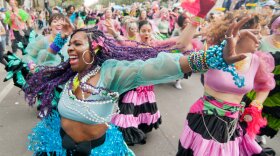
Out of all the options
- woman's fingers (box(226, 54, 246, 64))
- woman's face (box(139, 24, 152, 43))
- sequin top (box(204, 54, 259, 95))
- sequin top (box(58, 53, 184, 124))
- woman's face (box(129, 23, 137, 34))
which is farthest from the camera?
woman's face (box(129, 23, 137, 34))

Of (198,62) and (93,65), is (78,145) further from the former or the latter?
(198,62)

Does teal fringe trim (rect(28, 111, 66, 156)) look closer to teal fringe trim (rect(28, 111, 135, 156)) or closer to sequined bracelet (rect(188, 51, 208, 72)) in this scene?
teal fringe trim (rect(28, 111, 135, 156))

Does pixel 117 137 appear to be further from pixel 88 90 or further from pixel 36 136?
pixel 36 136

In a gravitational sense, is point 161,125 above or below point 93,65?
below

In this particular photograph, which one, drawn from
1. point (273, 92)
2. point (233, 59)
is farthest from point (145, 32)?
point (233, 59)

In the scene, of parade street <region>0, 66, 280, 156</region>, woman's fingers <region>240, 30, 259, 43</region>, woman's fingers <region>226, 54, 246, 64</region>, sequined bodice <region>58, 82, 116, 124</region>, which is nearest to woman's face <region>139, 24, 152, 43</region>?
parade street <region>0, 66, 280, 156</region>

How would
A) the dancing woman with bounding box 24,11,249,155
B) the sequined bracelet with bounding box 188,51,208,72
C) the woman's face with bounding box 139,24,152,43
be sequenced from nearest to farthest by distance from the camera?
the sequined bracelet with bounding box 188,51,208,72 < the dancing woman with bounding box 24,11,249,155 < the woman's face with bounding box 139,24,152,43

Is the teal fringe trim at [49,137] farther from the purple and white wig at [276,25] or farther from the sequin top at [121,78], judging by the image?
the purple and white wig at [276,25]

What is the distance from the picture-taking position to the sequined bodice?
212cm

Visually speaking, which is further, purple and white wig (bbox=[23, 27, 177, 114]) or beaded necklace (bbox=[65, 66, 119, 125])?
purple and white wig (bbox=[23, 27, 177, 114])

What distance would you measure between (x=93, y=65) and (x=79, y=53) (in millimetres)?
154

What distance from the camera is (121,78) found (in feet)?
6.70

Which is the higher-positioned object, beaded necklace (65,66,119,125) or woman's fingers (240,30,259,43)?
woman's fingers (240,30,259,43)

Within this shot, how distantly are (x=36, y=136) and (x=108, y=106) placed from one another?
2.56 feet
